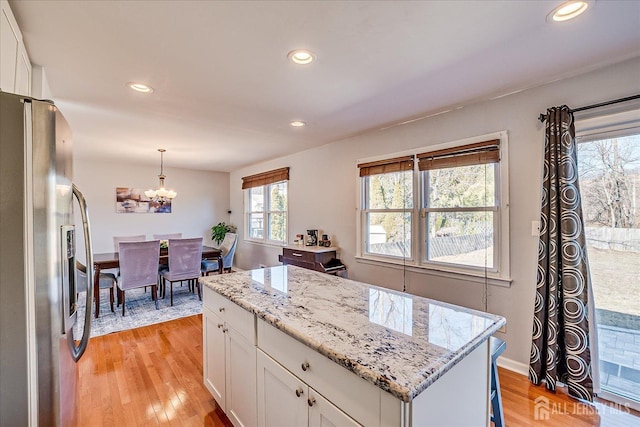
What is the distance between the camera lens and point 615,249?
2.00 m

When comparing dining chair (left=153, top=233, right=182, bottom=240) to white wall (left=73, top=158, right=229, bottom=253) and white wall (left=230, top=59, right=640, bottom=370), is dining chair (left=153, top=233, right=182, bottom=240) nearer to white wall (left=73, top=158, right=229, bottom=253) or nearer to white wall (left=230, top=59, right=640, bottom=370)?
white wall (left=73, top=158, right=229, bottom=253)

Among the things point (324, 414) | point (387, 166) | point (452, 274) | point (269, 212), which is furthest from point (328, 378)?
point (269, 212)

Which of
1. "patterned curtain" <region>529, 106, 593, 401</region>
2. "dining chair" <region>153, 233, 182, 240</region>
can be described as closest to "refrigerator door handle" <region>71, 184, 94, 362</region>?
"patterned curtain" <region>529, 106, 593, 401</region>

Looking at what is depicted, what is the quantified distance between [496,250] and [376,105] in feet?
5.43

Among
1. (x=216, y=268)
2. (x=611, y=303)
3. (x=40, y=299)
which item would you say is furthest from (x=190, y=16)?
(x=216, y=268)

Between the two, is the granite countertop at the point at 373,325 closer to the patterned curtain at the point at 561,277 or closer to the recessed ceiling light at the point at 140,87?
the patterned curtain at the point at 561,277

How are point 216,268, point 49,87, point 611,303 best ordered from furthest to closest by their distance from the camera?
point 216,268
point 49,87
point 611,303

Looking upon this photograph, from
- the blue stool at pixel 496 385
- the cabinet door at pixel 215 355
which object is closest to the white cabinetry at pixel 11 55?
the cabinet door at pixel 215 355

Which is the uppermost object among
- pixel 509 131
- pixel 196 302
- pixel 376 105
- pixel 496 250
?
pixel 376 105

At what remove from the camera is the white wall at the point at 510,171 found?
2100mm

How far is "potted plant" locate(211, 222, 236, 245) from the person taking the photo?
6.43 m

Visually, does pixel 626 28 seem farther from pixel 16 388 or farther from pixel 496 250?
pixel 16 388

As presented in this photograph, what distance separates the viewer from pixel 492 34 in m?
1.61

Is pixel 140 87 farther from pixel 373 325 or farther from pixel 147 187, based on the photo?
pixel 147 187
